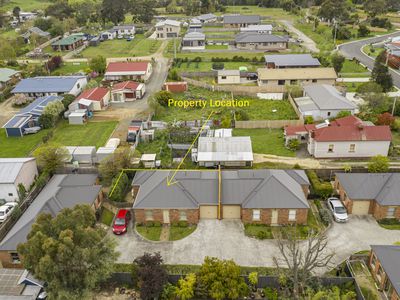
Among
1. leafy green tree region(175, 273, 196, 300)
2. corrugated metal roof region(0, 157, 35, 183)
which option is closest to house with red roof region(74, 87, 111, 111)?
corrugated metal roof region(0, 157, 35, 183)

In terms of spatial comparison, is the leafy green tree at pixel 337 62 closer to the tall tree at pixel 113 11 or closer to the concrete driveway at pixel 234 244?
the concrete driveway at pixel 234 244

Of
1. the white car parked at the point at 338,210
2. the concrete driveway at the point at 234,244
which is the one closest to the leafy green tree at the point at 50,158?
the concrete driveway at the point at 234,244

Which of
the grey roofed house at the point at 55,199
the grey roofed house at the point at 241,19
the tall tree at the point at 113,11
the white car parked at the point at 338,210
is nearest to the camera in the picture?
the grey roofed house at the point at 55,199

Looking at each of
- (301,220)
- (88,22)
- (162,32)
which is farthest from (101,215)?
(88,22)

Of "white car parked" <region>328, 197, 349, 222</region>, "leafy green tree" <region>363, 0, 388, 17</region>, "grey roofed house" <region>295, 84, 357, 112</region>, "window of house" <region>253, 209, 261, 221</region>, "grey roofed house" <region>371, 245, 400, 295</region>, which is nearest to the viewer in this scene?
"grey roofed house" <region>371, 245, 400, 295</region>

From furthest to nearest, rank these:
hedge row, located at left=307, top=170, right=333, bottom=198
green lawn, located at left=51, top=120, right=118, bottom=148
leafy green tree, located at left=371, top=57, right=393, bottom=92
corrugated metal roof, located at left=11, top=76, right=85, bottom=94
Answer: corrugated metal roof, located at left=11, top=76, right=85, bottom=94, leafy green tree, located at left=371, top=57, right=393, bottom=92, green lawn, located at left=51, top=120, right=118, bottom=148, hedge row, located at left=307, top=170, right=333, bottom=198

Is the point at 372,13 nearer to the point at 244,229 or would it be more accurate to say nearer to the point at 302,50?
the point at 302,50

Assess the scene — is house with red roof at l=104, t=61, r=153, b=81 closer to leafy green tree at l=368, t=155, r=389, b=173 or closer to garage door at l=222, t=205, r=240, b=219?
garage door at l=222, t=205, r=240, b=219
